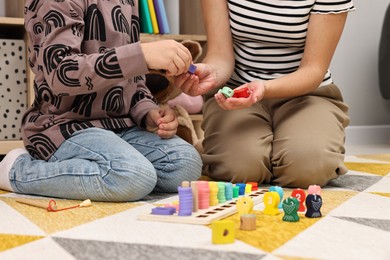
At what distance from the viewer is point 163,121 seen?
3.82ft

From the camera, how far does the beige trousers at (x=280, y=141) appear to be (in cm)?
122

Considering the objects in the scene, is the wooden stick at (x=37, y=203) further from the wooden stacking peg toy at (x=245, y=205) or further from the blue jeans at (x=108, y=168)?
the wooden stacking peg toy at (x=245, y=205)

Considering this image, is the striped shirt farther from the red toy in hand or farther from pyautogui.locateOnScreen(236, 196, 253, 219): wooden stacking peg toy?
pyautogui.locateOnScreen(236, 196, 253, 219): wooden stacking peg toy

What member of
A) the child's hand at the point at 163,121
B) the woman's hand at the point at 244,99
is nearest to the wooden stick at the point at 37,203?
the child's hand at the point at 163,121

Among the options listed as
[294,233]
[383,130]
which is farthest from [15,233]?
[383,130]

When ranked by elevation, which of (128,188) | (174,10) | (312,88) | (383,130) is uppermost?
(174,10)

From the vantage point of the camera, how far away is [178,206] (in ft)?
2.94

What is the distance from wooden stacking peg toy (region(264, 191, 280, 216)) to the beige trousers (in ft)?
1.01

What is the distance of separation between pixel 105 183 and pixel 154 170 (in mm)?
95

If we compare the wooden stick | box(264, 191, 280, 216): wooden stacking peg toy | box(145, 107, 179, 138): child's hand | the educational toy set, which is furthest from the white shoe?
box(264, 191, 280, 216): wooden stacking peg toy

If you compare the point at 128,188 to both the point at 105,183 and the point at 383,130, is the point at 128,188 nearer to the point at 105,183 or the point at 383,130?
the point at 105,183

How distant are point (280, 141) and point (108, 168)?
416 millimetres

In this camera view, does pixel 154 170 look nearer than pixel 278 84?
Yes

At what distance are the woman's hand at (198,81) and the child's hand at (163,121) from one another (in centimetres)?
6
